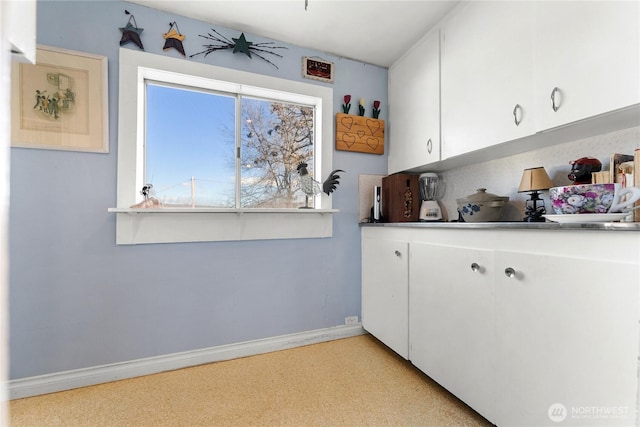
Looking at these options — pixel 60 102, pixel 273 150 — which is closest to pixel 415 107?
pixel 273 150

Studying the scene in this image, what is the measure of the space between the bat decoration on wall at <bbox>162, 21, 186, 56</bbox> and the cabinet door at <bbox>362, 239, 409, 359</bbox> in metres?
1.88

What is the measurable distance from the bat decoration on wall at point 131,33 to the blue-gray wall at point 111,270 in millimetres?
30

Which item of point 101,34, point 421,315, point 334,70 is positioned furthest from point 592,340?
point 101,34

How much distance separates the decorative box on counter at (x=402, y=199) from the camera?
83.0 inches

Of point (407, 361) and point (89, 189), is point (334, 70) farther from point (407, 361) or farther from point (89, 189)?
point (407, 361)

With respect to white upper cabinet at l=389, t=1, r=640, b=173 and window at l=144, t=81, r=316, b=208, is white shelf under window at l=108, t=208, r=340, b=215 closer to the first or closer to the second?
window at l=144, t=81, r=316, b=208

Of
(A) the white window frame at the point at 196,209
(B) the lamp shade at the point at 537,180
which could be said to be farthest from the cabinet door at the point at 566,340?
(A) the white window frame at the point at 196,209

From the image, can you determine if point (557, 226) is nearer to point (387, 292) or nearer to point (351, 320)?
point (387, 292)

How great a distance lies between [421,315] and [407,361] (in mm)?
463

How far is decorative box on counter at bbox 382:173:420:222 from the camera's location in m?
2.11

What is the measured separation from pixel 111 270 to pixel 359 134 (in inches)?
77.3

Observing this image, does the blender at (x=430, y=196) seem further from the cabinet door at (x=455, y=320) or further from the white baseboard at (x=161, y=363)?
the white baseboard at (x=161, y=363)

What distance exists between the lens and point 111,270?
1.66 m

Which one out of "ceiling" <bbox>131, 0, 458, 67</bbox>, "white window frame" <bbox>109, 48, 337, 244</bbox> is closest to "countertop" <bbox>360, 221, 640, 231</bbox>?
"white window frame" <bbox>109, 48, 337, 244</bbox>
